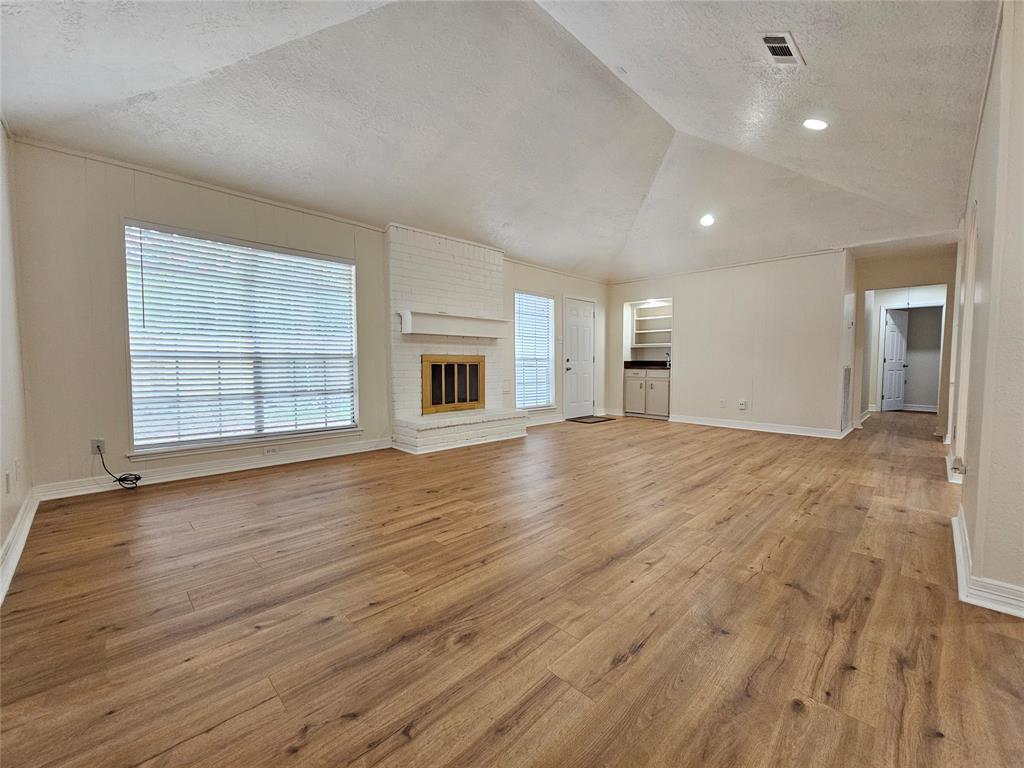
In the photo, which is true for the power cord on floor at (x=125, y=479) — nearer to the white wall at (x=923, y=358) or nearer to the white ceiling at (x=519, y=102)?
the white ceiling at (x=519, y=102)

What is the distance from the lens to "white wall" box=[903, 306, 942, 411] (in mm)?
8625

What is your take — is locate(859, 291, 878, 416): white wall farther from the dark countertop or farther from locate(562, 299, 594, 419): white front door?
locate(562, 299, 594, 419): white front door

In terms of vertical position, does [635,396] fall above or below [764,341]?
below

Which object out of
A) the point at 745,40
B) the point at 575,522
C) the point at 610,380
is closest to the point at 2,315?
the point at 575,522

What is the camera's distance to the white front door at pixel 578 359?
7.44m

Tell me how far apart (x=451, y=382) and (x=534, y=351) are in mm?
1820

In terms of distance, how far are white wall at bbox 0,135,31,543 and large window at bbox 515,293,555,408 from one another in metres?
5.06

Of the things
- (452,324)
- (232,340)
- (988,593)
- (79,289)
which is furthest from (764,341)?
(79,289)

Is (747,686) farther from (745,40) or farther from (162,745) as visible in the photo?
(745,40)

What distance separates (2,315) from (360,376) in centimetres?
265

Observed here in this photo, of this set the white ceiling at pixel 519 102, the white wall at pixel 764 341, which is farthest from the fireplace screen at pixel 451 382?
the white wall at pixel 764 341

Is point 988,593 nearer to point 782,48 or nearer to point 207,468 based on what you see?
point 782,48

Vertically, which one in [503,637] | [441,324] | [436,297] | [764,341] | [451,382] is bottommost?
[503,637]

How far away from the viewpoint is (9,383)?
2.60 metres
